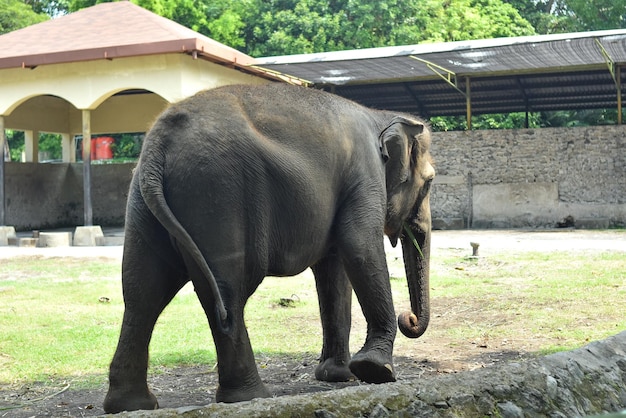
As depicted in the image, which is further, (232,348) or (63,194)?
(63,194)

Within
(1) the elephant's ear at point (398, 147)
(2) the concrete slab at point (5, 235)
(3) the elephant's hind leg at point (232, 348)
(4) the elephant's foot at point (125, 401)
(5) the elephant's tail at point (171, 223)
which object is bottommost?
(2) the concrete slab at point (5, 235)

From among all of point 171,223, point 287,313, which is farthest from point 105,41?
point 171,223

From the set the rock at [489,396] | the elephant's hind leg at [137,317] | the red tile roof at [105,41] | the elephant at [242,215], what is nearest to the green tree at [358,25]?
the red tile roof at [105,41]

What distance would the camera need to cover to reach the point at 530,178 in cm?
2138

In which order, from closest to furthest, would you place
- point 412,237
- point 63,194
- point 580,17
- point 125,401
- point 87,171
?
point 125,401
point 412,237
point 87,171
point 63,194
point 580,17

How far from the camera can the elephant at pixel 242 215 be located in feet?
14.3

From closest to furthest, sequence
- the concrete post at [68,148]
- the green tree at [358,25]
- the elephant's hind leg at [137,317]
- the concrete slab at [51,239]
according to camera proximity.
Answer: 1. the elephant's hind leg at [137,317]
2. the concrete slab at [51,239]
3. the concrete post at [68,148]
4. the green tree at [358,25]

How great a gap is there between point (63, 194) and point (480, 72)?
12700 mm

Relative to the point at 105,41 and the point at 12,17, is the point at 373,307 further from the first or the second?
the point at 12,17

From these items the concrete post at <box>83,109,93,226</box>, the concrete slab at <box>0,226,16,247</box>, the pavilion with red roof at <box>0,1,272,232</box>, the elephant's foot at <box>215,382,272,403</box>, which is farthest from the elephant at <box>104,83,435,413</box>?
the concrete slab at <box>0,226,16,247</box>

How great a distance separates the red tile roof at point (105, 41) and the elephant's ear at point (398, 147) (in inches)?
455

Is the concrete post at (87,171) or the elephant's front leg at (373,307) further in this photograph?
the concrete post at (87,171)

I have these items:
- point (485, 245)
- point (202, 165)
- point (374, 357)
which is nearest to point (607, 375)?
point (374, 357)

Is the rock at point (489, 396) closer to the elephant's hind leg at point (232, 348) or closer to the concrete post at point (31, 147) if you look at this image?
the elephant's hind leg at point (232, 348)
